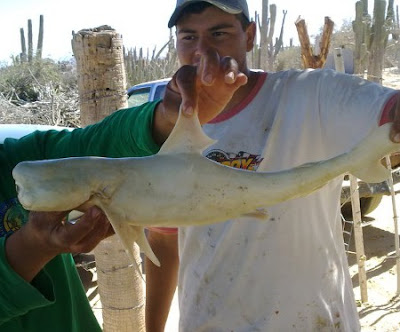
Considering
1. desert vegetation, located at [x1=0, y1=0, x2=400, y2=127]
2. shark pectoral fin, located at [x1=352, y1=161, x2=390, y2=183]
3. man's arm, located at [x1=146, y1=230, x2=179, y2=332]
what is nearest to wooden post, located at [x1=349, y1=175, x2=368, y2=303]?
man's arm, located at [x1=146, y1=230, x2=179, y2=332]

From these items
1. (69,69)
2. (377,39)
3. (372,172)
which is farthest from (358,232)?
(69,69)

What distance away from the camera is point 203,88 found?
1.29 meters

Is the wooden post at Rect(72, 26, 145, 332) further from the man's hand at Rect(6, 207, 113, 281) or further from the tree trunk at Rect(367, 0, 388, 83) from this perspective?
the tree trunk at Rect(367, 0, 388, 83)

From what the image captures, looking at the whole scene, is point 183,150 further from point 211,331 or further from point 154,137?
point 211,331

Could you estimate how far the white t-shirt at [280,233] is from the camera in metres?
1.80

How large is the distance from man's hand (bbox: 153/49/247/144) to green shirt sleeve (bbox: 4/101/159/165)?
6 cm

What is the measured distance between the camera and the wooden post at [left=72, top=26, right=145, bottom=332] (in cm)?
256

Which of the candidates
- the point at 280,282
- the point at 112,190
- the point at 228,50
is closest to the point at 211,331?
the point at 280,282

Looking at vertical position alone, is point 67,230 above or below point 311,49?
below

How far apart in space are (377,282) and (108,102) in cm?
360

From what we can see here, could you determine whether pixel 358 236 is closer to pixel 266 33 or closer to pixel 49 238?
pixel 49 238

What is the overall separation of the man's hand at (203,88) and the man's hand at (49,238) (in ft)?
1.11

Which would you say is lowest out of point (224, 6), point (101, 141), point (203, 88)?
point (101, 141)

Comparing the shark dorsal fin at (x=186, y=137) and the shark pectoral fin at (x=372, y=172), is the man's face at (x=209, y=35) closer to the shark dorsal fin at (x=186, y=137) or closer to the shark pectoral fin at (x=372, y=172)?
the shark dorsal fin at (x=186, y=137)
